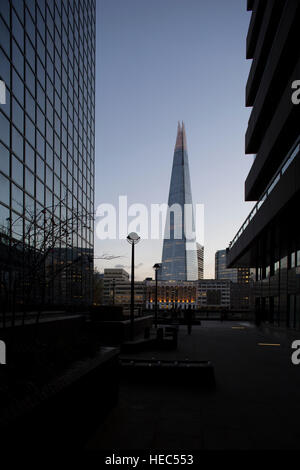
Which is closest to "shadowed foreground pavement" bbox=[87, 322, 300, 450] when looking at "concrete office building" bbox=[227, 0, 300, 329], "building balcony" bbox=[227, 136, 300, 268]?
"building balcony" bbox=[227, 136, 300, 268]

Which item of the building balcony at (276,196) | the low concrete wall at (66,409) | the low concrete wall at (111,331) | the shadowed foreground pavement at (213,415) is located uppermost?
the building balcony at (276,196)

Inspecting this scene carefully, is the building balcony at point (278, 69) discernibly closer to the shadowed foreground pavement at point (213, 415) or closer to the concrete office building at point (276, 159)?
the concrete office building at point (276, 159)

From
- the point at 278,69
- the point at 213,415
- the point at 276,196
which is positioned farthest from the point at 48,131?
the point at 213,415

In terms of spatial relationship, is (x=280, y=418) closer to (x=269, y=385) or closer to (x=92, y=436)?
(x=269, y=385)

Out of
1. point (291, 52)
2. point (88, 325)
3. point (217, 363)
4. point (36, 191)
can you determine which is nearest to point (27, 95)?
point (36, 191)

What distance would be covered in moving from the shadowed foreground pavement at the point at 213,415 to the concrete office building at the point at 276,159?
1233 cm

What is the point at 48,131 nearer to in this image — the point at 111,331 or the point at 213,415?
the point at 111,331

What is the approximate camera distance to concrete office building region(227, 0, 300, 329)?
20.8 meters

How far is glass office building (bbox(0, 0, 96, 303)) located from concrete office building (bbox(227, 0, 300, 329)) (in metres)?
13.4

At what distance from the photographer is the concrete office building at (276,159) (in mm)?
20766

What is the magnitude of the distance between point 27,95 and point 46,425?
71.1 ft

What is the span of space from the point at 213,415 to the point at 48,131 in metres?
23.5

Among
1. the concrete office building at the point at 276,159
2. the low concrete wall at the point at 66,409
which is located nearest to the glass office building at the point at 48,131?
the low concrete wall at the point at 66,409

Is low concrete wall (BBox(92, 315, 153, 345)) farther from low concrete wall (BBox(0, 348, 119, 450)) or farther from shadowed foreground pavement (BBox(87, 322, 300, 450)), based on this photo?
low concrete wall (BBox(0, 348, 119, 450))
